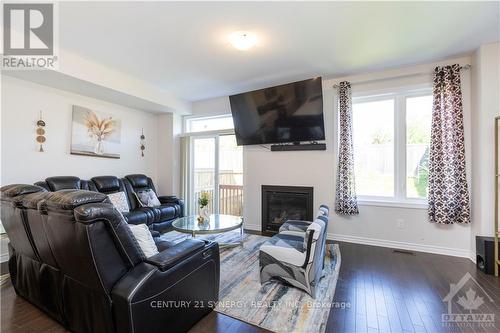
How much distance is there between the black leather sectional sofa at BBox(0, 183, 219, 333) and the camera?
4.42 feet

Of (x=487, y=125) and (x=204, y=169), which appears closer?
(x=487, y=125)

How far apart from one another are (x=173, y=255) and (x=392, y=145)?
3494 millimetres

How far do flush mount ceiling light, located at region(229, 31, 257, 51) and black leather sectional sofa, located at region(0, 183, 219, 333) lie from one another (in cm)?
213

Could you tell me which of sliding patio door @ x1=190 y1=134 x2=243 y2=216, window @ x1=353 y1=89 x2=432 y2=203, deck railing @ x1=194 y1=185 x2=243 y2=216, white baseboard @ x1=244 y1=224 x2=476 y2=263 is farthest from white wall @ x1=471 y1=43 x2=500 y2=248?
deck railing @ x1=194 y1=185 x2=243 y2=216

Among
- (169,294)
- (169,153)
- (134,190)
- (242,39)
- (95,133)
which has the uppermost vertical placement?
(242,39)

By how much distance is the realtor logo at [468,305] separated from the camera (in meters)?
1.85

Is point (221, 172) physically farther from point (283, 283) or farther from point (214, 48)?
point (283, 283)

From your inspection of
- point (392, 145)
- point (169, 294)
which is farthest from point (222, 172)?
point (169, 294)

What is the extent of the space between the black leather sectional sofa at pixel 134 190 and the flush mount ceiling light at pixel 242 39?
285cm

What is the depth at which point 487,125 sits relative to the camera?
110 inches

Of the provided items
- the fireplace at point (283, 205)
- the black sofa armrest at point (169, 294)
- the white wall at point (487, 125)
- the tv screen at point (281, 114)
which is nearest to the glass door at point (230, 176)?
the tv screen at point (281, 114)

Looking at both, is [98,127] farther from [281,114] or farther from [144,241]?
[144,241]

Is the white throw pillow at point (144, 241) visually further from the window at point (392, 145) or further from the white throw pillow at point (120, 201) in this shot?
the window at point (392, 145)

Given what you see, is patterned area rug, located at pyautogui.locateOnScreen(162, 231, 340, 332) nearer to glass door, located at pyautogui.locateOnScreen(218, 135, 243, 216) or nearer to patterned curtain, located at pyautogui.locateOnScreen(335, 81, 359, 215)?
patterned curtain, located at pyautogui.locateOnScreen(335, 81, 359, 215)
